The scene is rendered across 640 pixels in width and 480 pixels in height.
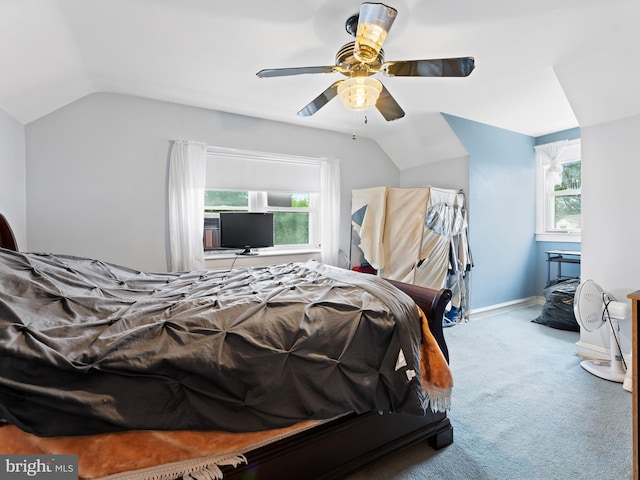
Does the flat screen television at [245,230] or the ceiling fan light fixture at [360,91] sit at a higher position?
the ceiling fan light fixture at [360,91]

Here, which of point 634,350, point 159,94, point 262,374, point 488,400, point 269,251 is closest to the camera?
point 262,374

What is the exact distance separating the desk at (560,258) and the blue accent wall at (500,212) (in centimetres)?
21

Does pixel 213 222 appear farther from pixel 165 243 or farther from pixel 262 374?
pixel 262 374

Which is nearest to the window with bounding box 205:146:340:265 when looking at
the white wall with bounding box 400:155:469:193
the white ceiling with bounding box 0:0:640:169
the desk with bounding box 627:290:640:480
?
the white ceiling with bounding box 0:0:640:169

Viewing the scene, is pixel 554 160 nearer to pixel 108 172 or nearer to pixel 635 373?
pixel 635 373

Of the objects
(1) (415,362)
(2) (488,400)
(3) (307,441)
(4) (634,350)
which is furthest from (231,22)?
(2) (488,400)

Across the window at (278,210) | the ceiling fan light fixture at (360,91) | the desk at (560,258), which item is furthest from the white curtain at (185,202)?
the desk at (560,258)

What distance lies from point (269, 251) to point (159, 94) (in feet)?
6.67

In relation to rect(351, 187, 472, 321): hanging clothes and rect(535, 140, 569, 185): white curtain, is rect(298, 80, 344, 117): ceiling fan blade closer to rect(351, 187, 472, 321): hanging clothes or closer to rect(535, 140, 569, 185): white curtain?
rect(351, 187, 472, 321): hanging clothes

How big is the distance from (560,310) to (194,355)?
399cm

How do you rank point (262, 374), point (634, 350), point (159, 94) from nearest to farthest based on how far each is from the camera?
point (262, 374), point (634, 350), point (159, 94)

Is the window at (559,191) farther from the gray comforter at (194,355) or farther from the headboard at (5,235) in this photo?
the headboard at (5,235)

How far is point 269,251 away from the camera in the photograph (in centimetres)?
379

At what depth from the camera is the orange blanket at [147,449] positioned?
96 cm
